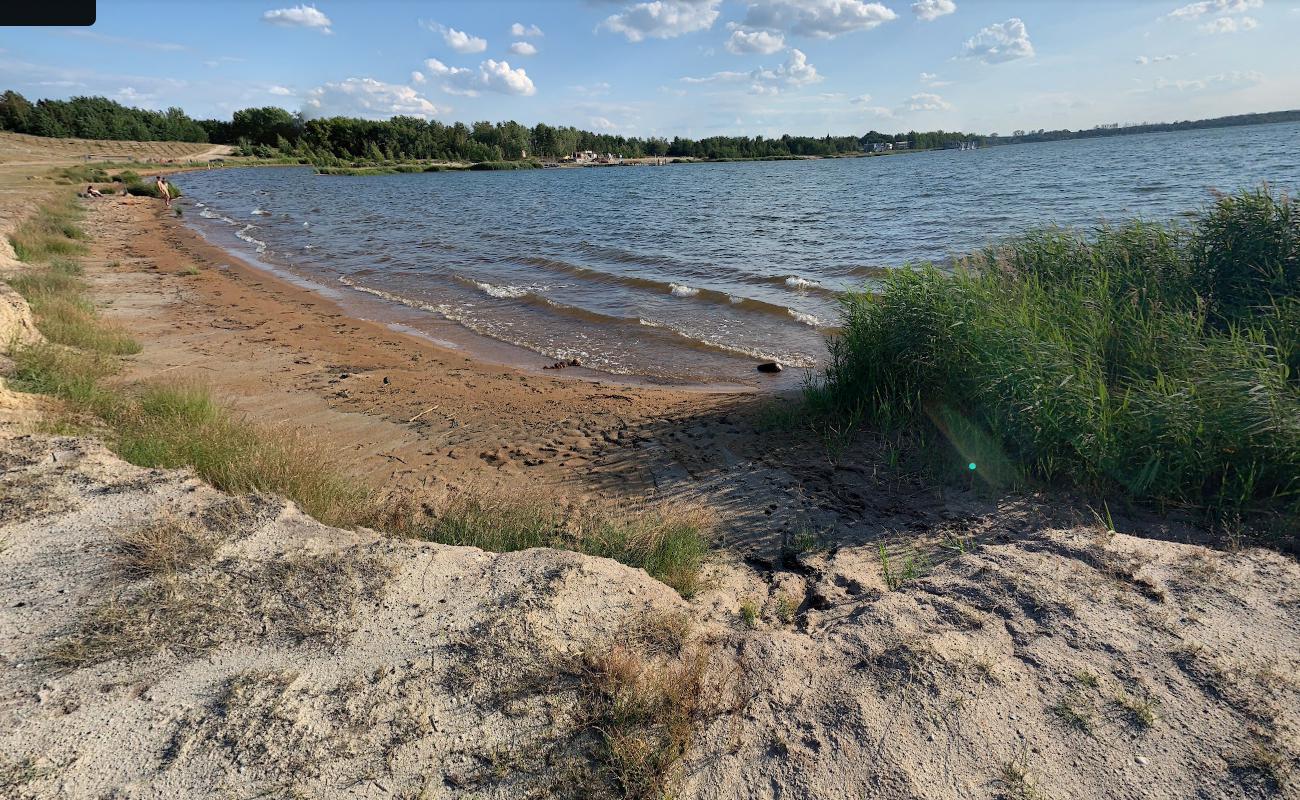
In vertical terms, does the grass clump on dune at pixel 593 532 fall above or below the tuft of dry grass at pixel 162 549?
below

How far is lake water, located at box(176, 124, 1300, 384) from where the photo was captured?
11531mm

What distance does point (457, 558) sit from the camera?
147 inches

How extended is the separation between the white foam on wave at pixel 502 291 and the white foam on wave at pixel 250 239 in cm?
1070

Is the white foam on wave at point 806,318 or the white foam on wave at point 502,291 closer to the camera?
the white foam on wave at point 806,318

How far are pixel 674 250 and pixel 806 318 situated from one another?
29.0 ft

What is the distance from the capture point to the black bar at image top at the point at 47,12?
2086 mm

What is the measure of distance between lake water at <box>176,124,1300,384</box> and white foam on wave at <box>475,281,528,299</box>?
0.07 metres

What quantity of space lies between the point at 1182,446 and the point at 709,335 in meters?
7.66

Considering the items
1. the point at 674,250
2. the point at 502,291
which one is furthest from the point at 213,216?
the point at 674,250

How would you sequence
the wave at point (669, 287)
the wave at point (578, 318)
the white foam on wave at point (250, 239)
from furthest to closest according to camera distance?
the white foam on wave at point (250, 239) < the wave at point (669, 287) < the wave at point (578, 318)

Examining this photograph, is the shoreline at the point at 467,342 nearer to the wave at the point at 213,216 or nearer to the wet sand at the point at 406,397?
the wet sand at the point at 406,397

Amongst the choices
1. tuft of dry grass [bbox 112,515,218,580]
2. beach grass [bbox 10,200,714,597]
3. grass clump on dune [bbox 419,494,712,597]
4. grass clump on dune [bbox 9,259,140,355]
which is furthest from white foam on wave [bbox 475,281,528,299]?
tuft of dry grass [bbox 112,515,218,580]

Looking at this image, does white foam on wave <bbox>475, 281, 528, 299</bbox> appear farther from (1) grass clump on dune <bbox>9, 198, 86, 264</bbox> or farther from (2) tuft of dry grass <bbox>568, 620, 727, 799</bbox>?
(2) tuft of dry grass <bbox>568, 620, 727, 799</bbox>

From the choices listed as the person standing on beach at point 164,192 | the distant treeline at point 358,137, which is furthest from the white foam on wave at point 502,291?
the distant treeline at point 358,137
